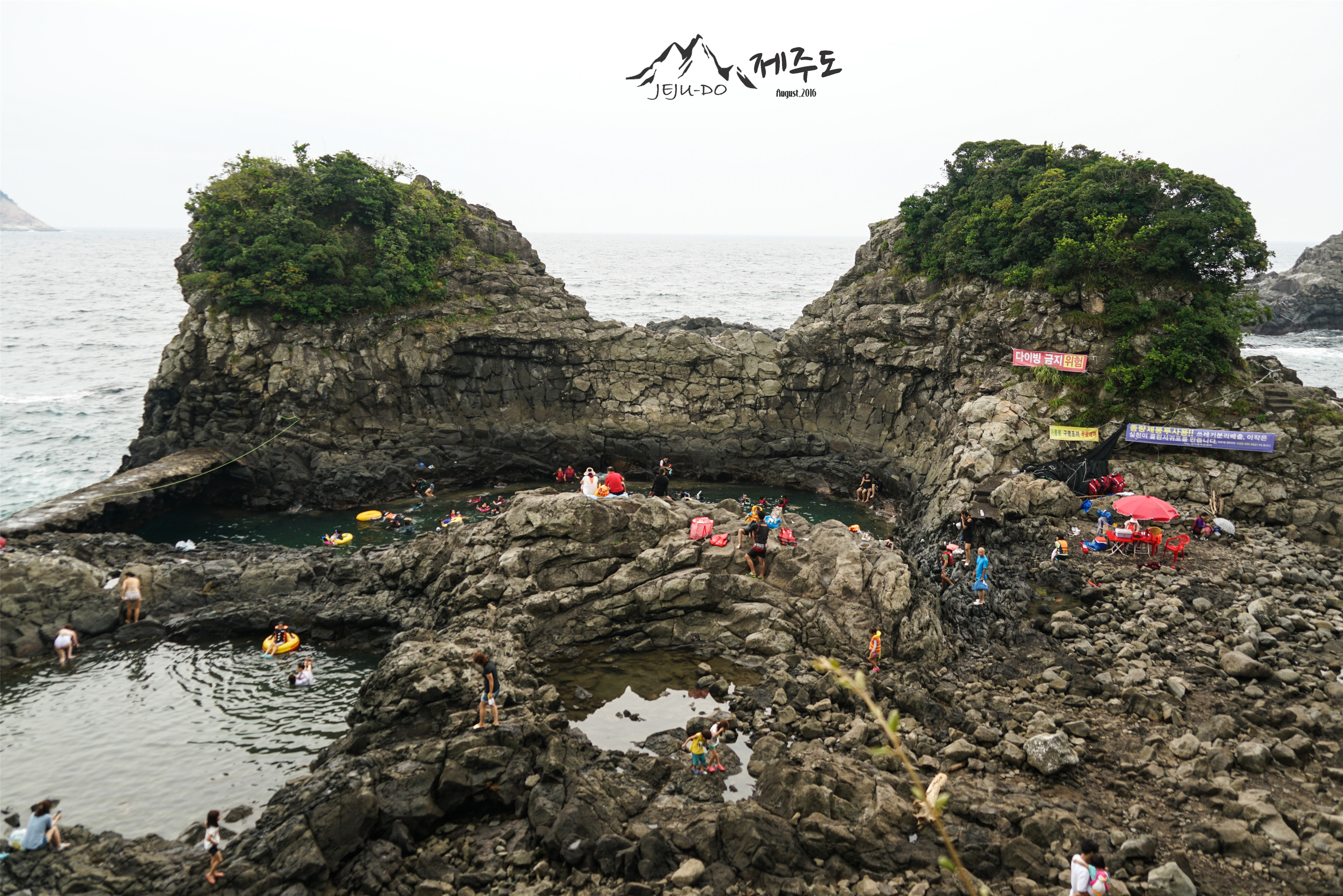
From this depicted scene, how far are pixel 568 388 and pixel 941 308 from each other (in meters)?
22.0

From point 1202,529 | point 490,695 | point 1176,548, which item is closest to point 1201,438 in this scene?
point 1202,529

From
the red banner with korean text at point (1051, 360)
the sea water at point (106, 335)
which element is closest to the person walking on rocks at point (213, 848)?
the sea water at point (106, 335)

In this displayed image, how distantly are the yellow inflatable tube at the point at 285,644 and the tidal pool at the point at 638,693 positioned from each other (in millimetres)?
9063

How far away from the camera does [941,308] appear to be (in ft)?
128

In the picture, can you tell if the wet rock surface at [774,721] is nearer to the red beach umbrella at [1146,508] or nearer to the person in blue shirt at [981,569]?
the person in blue shirt at [981,569]

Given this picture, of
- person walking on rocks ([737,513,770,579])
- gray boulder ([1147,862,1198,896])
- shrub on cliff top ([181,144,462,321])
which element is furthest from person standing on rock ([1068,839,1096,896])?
shrub on cliff top ([181,144,462,321])

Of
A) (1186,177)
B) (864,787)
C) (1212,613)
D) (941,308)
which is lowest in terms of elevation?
(864,787)

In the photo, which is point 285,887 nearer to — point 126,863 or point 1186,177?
point 126,863

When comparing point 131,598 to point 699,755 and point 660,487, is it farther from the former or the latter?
point 699,755

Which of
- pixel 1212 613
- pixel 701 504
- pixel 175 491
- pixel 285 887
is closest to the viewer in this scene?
pixel 285 887

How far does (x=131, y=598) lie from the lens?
2394 centimetres

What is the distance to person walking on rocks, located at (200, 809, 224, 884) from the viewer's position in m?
13.4

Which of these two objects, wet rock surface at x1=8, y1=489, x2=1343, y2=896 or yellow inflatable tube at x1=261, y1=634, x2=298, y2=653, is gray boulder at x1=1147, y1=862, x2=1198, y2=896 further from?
yellow inflatable tube at x1=261, y1=634, x2=298, y2=653

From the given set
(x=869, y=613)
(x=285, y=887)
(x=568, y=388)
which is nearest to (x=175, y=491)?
(x=568, y=388)
